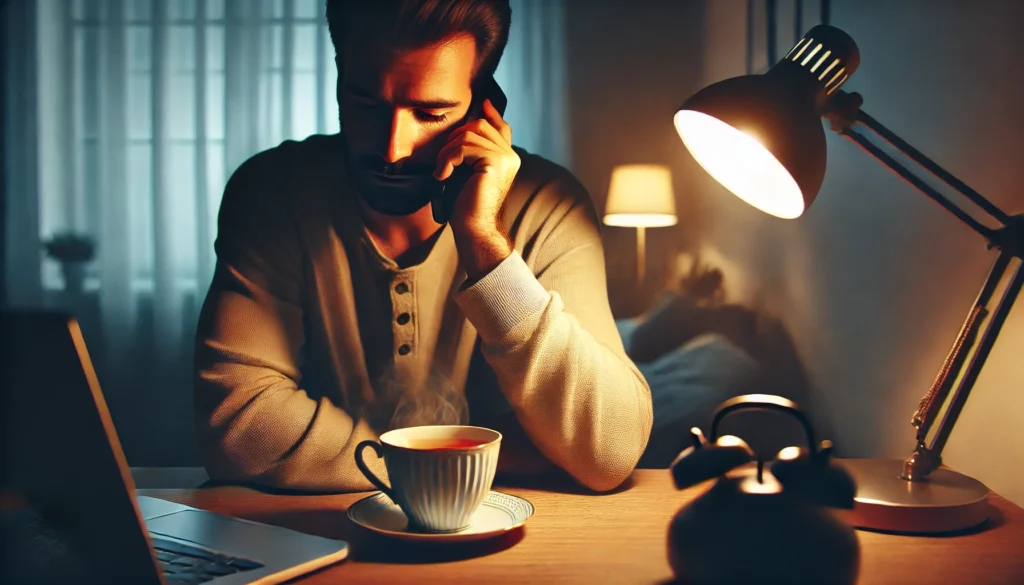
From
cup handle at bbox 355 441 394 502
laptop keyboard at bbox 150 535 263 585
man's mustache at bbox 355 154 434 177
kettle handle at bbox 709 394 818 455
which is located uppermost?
man's mustache at bbox 355 154 434 177

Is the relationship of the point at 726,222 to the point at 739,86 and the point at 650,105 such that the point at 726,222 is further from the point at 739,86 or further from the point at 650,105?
the point at 739,86

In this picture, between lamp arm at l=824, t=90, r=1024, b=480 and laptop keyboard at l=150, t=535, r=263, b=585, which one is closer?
laptop keyboard at l=150, t=535, r=263, b=585

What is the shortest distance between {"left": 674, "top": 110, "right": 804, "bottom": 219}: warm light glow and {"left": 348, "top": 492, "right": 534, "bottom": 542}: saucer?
47cm

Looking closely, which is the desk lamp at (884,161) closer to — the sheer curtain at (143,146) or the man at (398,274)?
the man at (398,274)

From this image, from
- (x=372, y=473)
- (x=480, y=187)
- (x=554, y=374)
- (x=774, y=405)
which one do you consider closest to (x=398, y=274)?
(x=480, y=187)

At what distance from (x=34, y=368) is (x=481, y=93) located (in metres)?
0.84

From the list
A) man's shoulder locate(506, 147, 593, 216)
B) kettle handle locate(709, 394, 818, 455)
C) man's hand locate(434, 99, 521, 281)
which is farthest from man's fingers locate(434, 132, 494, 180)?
kettle handle locate(709, 394, 818, 455)

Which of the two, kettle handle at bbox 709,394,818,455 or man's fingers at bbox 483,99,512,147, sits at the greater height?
man's fingers at bbox 483,99,512,147

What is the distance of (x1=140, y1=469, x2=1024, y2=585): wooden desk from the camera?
695 millimetres

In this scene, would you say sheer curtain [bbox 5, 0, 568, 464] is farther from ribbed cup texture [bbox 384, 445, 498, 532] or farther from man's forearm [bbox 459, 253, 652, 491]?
ribbed cup texture [bbox 384, 445, 498, 532]

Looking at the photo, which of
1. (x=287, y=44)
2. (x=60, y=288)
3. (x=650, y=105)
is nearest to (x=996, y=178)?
(x=650, y=105)

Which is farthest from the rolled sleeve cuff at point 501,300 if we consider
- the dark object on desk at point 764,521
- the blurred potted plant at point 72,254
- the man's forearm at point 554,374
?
the blurred potted plant at point 72,254

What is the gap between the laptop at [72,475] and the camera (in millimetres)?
547

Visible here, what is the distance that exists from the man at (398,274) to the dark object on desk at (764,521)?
39 cm
